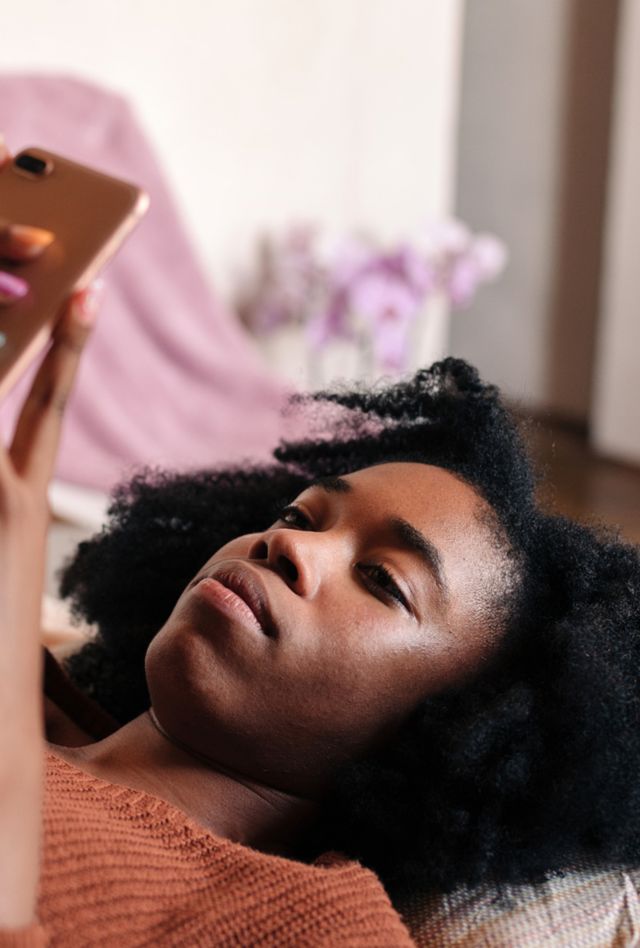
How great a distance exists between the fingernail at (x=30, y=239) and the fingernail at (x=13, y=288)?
0.03 meters

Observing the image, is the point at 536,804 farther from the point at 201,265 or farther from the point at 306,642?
the point at 201,265

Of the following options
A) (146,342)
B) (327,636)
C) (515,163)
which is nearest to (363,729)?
(327,636)

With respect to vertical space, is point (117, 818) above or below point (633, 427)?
above

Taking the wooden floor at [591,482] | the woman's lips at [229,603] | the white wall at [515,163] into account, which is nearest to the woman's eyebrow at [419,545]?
the woman's lips at [229,603]

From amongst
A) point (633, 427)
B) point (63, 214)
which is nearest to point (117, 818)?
point (63, 214)

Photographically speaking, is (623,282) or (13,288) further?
(623,282)

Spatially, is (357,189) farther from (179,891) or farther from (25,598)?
(25,598)

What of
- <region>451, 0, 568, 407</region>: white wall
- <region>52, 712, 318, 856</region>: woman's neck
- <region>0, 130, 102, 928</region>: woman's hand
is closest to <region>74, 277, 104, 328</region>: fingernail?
<region>0, 130, 102, 928</region>: woman's hand

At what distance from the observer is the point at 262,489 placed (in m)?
1.19

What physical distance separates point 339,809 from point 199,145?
2.43 m

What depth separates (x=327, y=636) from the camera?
0.88 metres

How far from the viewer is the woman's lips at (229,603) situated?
0.87 m

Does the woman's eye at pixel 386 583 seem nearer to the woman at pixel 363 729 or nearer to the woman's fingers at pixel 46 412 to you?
the woman at pixel 363 729

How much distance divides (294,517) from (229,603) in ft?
0.46
